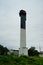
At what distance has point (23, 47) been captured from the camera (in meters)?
33.2

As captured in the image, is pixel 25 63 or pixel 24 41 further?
pixel 24 41

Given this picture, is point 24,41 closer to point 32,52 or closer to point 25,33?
point 25,33

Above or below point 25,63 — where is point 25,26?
above

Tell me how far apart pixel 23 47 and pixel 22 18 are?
6.04m

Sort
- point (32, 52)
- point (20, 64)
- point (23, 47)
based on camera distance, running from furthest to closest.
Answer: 1. point (32, 52)
2. point (23, 47)
3. point (20, 64)

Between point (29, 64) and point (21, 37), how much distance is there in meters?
17.4

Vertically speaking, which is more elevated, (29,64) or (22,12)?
(22,12)

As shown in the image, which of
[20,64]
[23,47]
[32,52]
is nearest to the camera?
[20,64]

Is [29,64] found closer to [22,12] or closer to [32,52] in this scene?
[22,12]

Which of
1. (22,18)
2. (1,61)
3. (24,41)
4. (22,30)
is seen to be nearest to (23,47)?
(24,41)

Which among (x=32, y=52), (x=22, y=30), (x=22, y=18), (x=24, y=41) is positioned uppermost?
(x=22, y=18)

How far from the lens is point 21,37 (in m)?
34.1

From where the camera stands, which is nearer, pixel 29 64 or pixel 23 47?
pixel 29 64

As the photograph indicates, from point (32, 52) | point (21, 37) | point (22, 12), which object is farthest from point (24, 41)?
point (32, 52)
